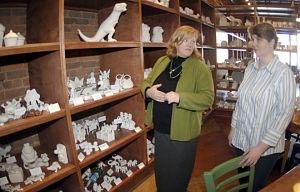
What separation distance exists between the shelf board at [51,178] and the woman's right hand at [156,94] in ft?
2.37

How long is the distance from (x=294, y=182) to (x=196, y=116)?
864 millimetres

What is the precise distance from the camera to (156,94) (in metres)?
1.91

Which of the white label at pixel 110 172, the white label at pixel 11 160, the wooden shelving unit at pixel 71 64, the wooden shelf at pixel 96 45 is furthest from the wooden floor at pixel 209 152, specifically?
the wooden shelf at pixel 96 45

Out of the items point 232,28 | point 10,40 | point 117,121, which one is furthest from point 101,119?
point 232,28

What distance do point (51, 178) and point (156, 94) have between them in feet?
2.83

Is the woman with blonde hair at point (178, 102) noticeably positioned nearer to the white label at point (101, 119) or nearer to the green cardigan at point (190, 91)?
the green cardigan at point (190, 91)

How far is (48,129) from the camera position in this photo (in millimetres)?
2031

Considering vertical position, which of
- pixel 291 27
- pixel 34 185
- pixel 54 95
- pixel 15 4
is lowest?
pixel 34 185

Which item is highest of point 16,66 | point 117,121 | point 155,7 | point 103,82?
point 155,7

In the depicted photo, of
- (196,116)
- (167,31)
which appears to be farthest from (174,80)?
(167,31)

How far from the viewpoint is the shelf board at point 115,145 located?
205cm

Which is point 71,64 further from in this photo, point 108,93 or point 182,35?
point 182,35

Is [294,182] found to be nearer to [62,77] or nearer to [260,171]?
[260,171]

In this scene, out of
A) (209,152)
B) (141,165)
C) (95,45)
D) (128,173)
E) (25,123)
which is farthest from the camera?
(209,152)
